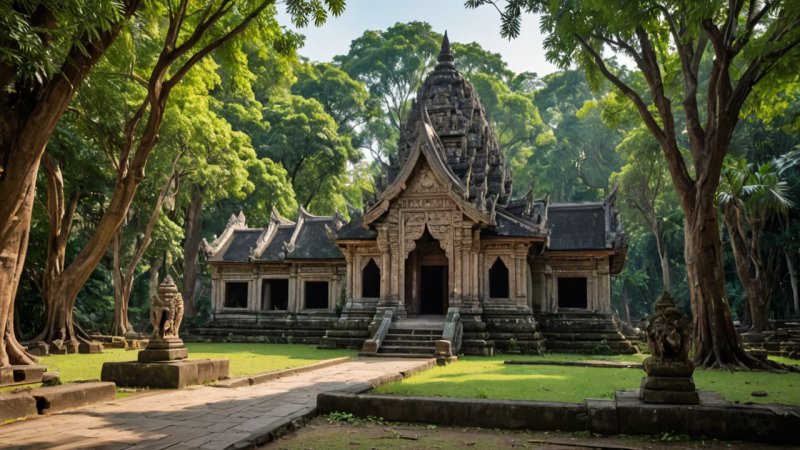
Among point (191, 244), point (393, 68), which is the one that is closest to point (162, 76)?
point (191, 244)

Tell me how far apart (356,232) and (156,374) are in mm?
13333

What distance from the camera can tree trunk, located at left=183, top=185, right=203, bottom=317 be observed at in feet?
105

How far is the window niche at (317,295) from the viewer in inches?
1112

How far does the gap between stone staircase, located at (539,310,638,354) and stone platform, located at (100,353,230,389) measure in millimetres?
13838

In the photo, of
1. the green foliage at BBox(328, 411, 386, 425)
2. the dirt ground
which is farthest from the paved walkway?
the dirt ground

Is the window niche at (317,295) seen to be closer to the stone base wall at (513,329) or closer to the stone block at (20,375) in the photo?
the stone base wall at (513,329)

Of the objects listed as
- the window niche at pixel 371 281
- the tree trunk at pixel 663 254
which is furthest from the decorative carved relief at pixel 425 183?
the tree trunk at pixel 663 254

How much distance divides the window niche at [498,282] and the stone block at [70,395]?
53.2 ft

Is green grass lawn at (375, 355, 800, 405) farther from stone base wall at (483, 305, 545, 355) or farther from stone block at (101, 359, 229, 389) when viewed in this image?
stone base wall at (483, 305, 545, 355)

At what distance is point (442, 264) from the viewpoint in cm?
2342

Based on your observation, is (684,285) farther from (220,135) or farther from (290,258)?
(220,135)

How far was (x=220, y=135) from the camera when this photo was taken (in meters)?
23.4

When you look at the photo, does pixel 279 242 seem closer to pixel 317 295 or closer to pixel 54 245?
pixel 317 295

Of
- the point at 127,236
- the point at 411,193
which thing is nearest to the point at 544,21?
the point at 411,193
